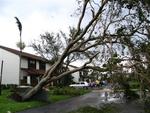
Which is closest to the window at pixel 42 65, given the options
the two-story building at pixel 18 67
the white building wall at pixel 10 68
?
the two-story building at pixel 18 67

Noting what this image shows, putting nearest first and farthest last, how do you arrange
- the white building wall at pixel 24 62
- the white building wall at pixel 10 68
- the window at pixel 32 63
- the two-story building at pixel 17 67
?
the white building wall at pixel 10 68, the two-story building at pixel 17 67, the white building wall at pixel 24 62, the window at pixel 32 63

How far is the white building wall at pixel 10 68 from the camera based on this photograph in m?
73.5

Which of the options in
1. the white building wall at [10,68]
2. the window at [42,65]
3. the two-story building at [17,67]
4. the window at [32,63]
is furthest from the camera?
the window at [42,65]

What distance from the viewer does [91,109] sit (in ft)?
60.3

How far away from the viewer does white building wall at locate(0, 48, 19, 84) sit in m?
73.5

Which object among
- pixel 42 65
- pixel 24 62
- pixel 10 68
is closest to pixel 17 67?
pixel 10 68

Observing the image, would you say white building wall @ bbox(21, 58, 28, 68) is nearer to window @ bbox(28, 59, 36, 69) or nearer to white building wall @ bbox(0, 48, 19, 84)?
window @ bbox(28, 59, 36, 69)

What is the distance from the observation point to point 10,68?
7400 cm

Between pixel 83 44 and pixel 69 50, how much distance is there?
5.07 ft

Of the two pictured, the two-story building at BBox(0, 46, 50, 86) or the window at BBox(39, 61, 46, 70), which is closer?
the two-story building at BBox(0, 46, 50, 86)

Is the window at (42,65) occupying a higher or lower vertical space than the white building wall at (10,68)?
higher

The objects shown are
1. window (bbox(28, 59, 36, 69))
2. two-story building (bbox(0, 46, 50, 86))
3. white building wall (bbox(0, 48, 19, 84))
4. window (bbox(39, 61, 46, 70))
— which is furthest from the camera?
window (bbox(39, 61, 46, 70))

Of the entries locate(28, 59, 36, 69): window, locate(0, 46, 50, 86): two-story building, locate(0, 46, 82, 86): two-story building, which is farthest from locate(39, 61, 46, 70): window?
locate(28, 59, 36, 69): window

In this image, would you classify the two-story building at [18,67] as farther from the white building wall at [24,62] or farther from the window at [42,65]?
the window at [42,65]
